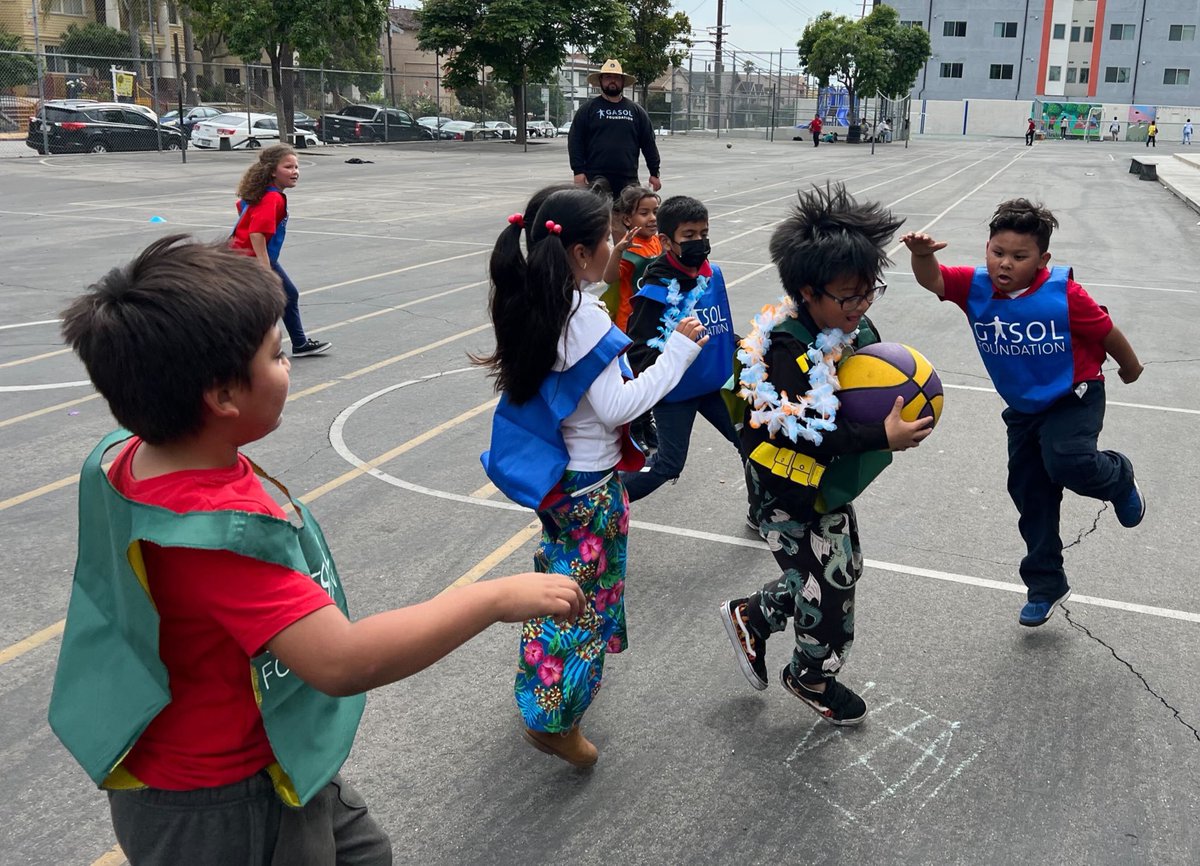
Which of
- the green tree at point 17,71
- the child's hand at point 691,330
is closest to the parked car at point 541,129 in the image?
the green tree at point 17,71

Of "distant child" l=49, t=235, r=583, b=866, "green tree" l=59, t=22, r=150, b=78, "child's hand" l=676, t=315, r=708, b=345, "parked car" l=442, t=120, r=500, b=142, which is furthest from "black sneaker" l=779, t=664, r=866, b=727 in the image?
"green tree" l=59, t=22, r=150, b=78

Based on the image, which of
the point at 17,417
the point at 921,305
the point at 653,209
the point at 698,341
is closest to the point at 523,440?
the point at 698,341

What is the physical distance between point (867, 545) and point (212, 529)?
405 cm

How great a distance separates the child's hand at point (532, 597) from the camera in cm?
171

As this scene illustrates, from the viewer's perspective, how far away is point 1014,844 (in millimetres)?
2994

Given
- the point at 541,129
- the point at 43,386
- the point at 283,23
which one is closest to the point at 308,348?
the point at 43,386

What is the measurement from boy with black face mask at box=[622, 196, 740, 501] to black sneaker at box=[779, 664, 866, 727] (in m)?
1.41

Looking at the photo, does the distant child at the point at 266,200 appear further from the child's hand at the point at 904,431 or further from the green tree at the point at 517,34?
the green tree at the point at 517,34

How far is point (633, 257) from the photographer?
575 centimetres

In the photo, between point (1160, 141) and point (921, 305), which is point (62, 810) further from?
point (1160, 141)

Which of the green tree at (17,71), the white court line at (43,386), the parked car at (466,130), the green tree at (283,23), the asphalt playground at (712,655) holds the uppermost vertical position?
the green tree at (283,23)

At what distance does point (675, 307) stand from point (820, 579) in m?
1.58

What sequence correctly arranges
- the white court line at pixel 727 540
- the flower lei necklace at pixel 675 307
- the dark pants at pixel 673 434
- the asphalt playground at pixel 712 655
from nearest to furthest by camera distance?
the asphalt playground at pixel 712 655
the flower lei necklace at pixel 675 307
the white court line at pixel 727 540
the dark pants at pixel 673 434

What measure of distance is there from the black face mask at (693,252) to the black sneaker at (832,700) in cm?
200
